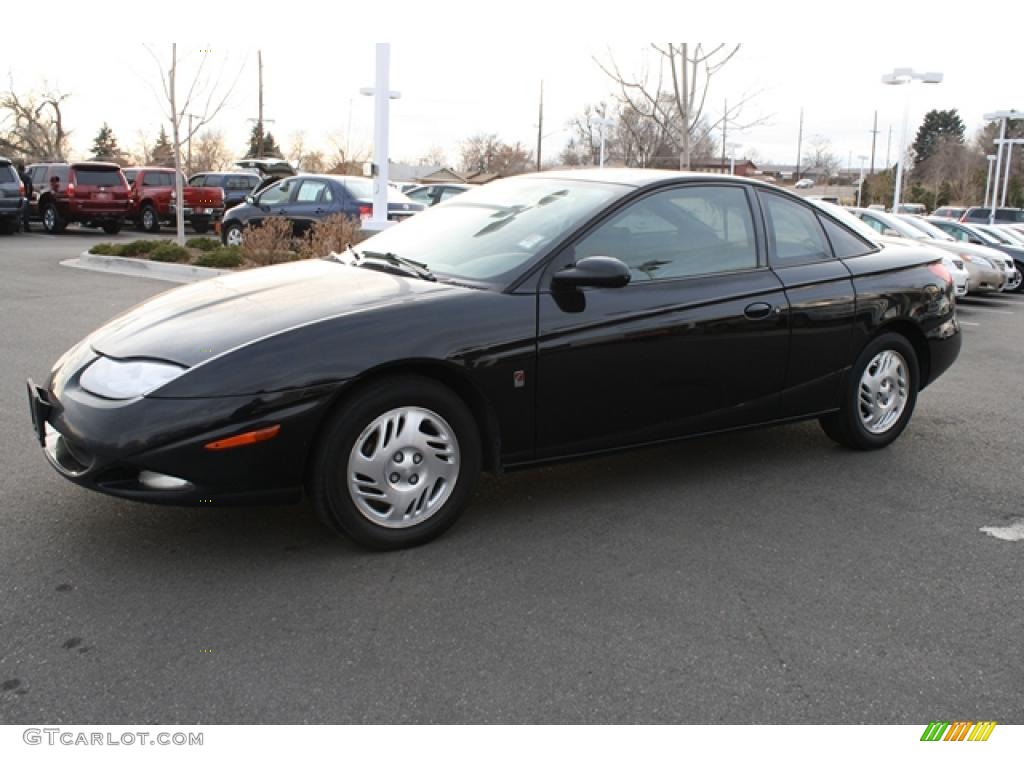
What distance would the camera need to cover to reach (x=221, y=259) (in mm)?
13750

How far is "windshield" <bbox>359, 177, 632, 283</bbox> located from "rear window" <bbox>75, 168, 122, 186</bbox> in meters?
19.5

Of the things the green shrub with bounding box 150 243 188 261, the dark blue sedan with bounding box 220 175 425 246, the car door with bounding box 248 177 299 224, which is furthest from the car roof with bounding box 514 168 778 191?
the car door with bounding box 248 177 299 224

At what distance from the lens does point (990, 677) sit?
294 centimetres

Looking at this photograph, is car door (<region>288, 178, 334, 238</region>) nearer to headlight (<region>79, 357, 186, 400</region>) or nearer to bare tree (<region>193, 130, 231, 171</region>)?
headlight (<region>79, 357, 186, 400</region>)

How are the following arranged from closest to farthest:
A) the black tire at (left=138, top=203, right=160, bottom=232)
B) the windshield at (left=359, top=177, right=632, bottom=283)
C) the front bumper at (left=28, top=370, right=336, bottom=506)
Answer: the front bumper at (left=28, top=370, right=336, bottom=506) → the windshield at (left=359, top=177, right=632, bottom=283) → the black tire at (left=138, top=203, right=160, bottom=232)

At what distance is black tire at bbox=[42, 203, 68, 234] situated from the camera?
73.6 feet

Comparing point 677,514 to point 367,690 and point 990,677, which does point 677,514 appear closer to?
point 990,677

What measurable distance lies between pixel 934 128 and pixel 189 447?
111 metres

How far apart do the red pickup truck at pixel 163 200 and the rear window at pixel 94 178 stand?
115cm

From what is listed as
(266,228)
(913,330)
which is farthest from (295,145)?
(913,330)

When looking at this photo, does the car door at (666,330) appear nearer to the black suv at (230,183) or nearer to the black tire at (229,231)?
the black tire at (229,231)

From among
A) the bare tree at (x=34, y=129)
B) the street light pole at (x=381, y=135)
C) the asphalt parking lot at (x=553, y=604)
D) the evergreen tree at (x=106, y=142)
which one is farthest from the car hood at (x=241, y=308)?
the evergreen tree at (x=106, y=142)

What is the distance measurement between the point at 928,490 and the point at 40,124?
190 feet
